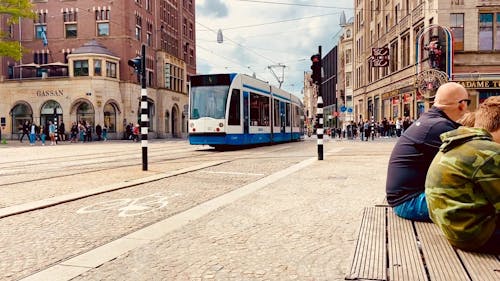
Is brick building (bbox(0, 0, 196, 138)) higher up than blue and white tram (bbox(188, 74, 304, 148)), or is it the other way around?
brick building (bbox(0, 0, 196, 138))

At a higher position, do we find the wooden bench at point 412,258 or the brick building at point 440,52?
the brick building at point 440,52

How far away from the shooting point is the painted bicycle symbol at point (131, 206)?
580 centimetres

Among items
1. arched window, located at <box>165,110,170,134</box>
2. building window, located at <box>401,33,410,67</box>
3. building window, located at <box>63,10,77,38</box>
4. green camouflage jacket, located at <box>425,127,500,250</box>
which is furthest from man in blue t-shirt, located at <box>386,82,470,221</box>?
arched window, located at <box>165,110,170,134</box>

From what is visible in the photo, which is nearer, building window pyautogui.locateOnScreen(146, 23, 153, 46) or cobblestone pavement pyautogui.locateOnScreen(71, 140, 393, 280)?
cobblestone pavement pyautogui.locateOnScreen(71, 140, 393, 280)

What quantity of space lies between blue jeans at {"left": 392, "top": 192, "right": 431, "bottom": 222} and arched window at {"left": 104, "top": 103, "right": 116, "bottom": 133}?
40011 millimetres

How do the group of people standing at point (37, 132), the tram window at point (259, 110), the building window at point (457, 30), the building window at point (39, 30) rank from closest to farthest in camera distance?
the tram window at point (259, 110) → the group of people standing at point (37, 132) → the building window at point (457, 30) → the building window at point (39, 30)

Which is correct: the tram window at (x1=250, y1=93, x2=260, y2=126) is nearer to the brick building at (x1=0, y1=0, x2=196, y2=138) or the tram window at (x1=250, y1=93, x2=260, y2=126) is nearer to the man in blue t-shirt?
the man in blue t-shirt

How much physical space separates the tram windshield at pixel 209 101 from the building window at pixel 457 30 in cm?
2025

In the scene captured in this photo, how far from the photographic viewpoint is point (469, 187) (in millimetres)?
2814

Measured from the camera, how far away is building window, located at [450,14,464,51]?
31.0 m

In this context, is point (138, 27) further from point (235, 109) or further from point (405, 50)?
point (235, 109)

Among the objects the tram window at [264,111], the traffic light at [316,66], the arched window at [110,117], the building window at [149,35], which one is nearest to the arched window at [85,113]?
the arched window at [110,117]

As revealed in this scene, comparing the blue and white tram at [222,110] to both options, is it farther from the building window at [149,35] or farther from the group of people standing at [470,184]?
the building window at [149,35]

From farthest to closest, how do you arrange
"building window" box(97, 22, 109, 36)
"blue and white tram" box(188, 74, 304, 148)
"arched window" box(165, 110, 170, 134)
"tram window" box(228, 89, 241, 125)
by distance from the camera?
1. "arched window" box(165, 110, 170, 134)
2. "building window" box(97, 22, 109, 36)
3. "tram window" box(228, 89, 241, 125)
4. "blue and white tram" box(188, 74, 304, 148)
